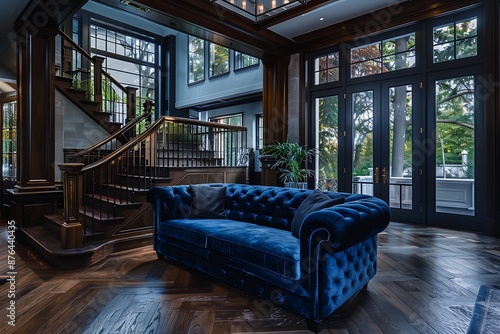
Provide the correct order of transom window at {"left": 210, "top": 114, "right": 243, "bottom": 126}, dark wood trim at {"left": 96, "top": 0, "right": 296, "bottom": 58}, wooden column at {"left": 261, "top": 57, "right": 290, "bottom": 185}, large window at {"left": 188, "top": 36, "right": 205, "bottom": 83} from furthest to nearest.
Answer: large window at {"left": 188, "top": 36, "right": 205, "bottom": 83}
transom window at {"left": 210, "top": 114, "right": 243, "bottom": 126}
wooden column at {"left": 261, "top": 57, "right": 290, "bottom": 185}
dark wood trim at {"left": 96, "top": 0, "right": 296, "bottom": 58}

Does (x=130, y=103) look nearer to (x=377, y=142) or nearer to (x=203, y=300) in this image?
(x=377, y=142)

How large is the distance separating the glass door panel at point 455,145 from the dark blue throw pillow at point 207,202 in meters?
3.64

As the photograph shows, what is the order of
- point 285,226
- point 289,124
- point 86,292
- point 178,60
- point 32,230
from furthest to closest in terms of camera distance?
1. point 178,60
2. point 289,124
3. point 32,230
4. point 285,226
5. point 86,292

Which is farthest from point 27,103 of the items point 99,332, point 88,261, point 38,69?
point 99,332

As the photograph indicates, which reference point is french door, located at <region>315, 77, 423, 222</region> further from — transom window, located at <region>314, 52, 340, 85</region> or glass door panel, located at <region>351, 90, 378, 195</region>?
transom window, located at <region>314, 52, 340, 85</region>

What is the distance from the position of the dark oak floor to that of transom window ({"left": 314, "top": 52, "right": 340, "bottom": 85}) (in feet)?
12.3

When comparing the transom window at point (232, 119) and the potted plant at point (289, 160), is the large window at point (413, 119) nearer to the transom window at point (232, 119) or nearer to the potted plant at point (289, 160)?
the potted plant at point (289, 160)

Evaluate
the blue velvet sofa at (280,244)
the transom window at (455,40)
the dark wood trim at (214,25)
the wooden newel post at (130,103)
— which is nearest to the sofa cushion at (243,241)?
the blue velvet sofa at (280,244)

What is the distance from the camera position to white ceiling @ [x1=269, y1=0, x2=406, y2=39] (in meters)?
4.73

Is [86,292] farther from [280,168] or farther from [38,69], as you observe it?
[280,168]

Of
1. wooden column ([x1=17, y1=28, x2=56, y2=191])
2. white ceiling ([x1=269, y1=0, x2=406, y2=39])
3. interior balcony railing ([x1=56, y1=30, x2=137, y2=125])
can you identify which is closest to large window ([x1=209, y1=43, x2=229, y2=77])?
interior balcony railing ([x1=56, y1=30, x2=137, y2=125])

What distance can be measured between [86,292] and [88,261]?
0.73 meters

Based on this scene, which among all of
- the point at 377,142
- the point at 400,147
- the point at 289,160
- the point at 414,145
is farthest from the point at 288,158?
the point at 414,145

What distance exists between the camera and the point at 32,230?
405 centimetres
